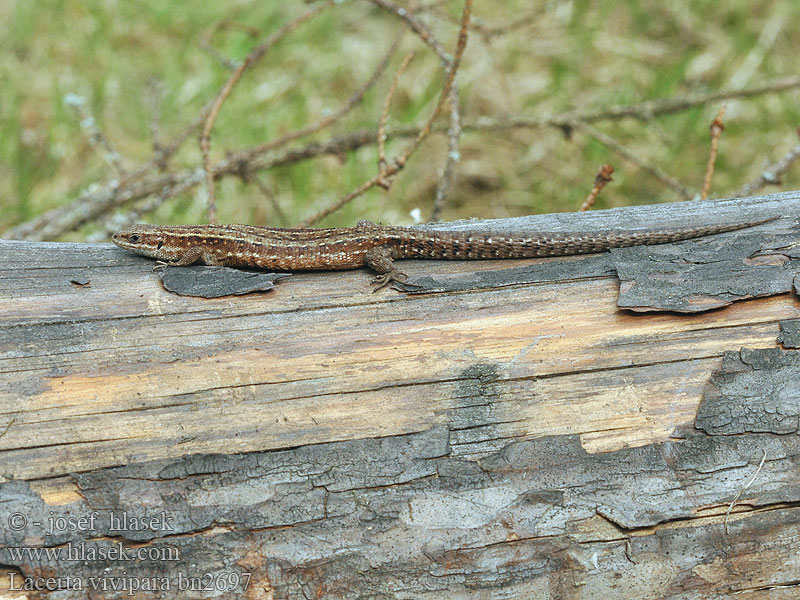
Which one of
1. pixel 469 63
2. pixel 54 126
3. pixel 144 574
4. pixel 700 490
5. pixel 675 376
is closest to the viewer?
pixel 144 574

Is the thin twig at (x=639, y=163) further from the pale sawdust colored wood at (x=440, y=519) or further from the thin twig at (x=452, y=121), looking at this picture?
the pale sawdust colored wood at (x=440, y=519)

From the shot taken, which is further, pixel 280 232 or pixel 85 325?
pixel 280 232

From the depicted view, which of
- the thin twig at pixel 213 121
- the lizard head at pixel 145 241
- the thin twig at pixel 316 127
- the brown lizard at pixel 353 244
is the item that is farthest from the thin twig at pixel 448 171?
the lizard head at pixel 145 241

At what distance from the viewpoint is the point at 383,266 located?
15.3 ft

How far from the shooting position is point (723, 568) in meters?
3.54

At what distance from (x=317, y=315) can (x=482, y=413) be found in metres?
1.14

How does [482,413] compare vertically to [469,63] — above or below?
below

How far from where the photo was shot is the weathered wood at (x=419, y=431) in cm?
345

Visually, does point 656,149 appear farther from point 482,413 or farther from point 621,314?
point 482,413

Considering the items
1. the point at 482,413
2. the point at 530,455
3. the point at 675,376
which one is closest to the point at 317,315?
the point at 482,413

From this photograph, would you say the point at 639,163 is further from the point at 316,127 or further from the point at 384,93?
the point at 384,93

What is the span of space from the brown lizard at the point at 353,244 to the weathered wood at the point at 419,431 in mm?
293

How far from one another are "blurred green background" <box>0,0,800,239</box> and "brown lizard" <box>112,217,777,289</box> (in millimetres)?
3079

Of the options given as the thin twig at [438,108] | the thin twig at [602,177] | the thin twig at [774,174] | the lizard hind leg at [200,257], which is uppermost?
the thin twig at [438,108]
